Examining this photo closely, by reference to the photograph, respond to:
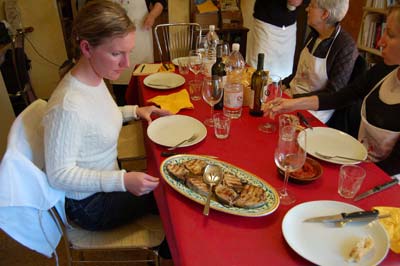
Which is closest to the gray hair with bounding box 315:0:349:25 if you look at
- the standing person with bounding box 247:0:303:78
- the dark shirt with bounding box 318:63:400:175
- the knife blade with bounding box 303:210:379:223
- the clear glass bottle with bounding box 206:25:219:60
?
the dark shirt with bounding box 318:63:400:175

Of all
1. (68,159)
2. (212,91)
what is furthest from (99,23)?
(212,91)

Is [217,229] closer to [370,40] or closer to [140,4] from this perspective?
Answer: [140,4]

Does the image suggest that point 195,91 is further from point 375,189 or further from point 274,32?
point 274,32

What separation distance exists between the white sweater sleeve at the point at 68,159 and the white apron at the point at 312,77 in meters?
1.31

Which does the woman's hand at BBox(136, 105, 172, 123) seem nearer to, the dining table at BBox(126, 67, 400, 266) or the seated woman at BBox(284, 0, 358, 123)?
the dining table at BBox(126, 67, 400, 266)

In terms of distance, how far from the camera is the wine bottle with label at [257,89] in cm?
144

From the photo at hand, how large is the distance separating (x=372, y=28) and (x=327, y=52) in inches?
67.4

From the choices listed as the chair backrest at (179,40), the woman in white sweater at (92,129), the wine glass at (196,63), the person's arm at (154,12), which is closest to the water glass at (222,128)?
the woman in white sweater at (92,129)

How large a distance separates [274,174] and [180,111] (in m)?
→ 0.62

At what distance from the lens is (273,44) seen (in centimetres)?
287

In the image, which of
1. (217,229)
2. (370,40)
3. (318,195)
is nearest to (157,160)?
(217,229)

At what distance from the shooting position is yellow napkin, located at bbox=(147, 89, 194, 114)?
1532mm

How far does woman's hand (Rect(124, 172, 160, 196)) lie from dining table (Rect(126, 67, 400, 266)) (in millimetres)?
34

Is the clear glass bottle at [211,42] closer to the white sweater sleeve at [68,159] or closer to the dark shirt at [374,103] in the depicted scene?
the dark shirt at [374,103]
